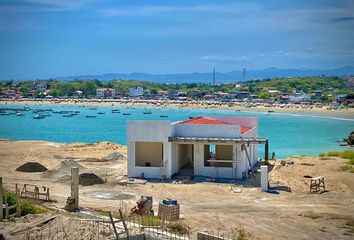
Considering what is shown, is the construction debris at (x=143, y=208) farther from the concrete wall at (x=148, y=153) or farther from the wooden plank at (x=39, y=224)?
the concrete wall at (x=148, y=153)

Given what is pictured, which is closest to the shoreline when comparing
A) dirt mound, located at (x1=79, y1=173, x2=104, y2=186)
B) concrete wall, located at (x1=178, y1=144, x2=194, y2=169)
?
concrete wall, located at (x1=178, y1=144, x2=194, y2=169)

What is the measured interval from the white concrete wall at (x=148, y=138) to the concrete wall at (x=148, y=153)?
2362 millimetres

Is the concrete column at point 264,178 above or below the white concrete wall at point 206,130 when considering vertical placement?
below

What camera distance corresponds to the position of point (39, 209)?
19766mm

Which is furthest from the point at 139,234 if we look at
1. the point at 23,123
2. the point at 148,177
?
the point at 23,123

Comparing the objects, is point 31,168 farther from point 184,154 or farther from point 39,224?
point 39,224

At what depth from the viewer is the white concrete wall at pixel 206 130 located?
2889cm

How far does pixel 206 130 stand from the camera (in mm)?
29094

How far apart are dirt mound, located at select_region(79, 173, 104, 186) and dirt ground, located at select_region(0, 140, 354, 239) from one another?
0.54 metres

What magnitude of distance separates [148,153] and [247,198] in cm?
934

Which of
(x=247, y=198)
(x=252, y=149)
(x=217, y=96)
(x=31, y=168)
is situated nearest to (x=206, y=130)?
(x=252, y=149)

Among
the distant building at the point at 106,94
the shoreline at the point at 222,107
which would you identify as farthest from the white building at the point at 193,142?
the distant building at the point at 106,94

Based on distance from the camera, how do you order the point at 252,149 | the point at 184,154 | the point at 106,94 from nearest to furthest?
→ the point at 184,154
the point at 252,149
the point at 106,94

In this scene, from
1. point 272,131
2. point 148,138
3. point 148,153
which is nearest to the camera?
point 148,138
